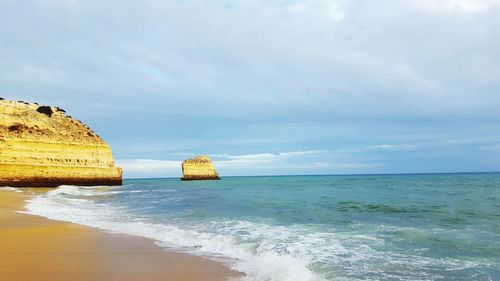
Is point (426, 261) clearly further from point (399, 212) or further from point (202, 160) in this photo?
point (202, 160)

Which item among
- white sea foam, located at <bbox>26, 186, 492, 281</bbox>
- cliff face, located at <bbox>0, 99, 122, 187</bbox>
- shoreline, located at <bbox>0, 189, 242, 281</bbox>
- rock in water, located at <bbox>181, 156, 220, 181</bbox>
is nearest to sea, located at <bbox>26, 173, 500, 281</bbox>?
white sea foam, located at <bbox>26, 186, 492, 281</bbox>

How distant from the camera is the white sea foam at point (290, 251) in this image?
7297 millimetres

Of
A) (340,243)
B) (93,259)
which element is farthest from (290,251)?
(93,259)

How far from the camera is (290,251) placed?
366 inches

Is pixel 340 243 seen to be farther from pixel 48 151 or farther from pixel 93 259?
pixel 48 151

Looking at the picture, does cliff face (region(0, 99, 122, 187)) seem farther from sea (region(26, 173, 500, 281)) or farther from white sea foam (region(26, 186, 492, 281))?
white sea foam (region(26, 186, 492, 281))

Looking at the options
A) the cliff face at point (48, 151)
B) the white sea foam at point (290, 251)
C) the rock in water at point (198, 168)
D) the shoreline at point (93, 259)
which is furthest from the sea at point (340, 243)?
the rock in water at point (198, 168)

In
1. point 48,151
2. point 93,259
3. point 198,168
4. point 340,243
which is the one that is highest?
point 48,151

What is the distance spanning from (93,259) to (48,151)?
44.2m

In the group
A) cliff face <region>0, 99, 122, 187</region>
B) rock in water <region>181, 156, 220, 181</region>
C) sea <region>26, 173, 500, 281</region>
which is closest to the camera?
sea <region>26, 173, 500, 281</region>

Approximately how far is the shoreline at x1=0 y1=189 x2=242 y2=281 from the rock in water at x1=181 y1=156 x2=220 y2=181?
86.1m

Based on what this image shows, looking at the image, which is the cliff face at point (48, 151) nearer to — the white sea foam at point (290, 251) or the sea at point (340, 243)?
the sea at point (340, 243)

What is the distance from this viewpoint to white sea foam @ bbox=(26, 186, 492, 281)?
7.30 meters

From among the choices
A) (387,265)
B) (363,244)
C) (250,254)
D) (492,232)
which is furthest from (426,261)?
(492,232)
